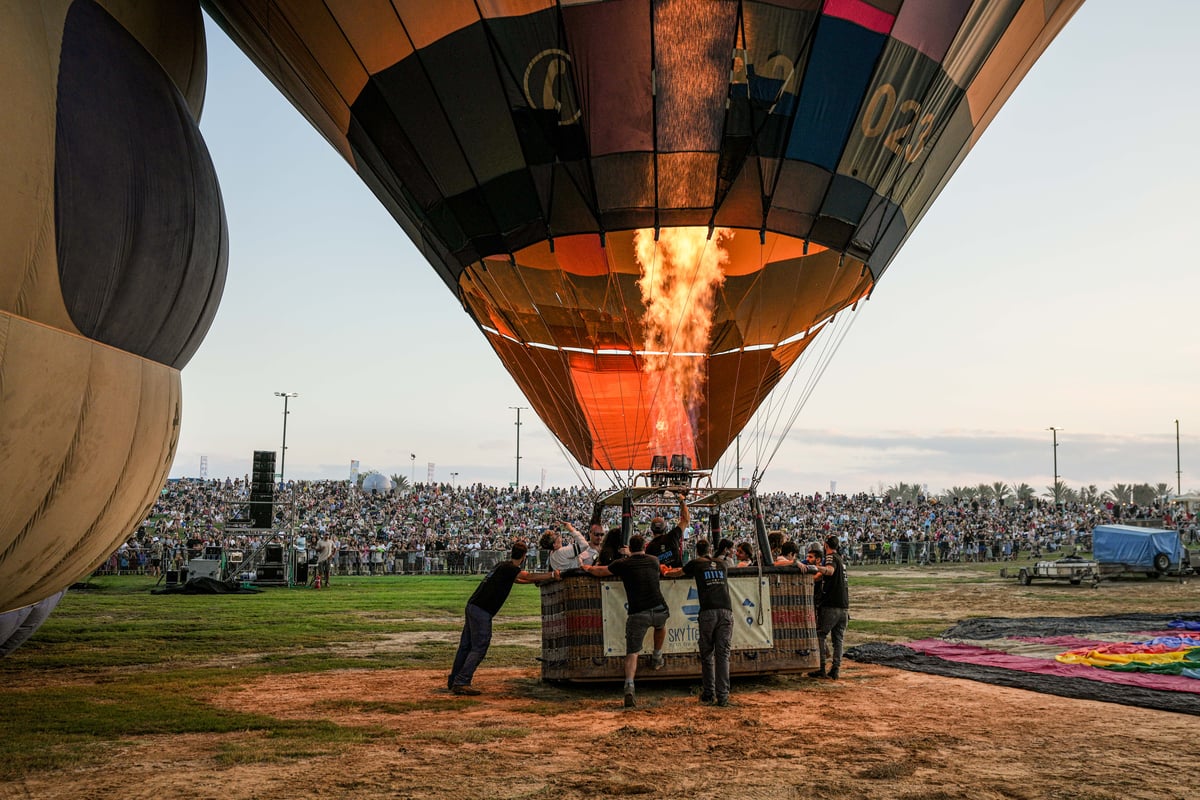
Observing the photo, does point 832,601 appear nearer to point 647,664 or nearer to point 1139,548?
point 647,664

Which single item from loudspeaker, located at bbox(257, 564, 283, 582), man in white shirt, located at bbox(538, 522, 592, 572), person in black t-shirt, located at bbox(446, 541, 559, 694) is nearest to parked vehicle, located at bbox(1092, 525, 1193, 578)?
man in white shirt, located at bbox(538, 522, 592, 572)

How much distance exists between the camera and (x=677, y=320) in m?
11.5

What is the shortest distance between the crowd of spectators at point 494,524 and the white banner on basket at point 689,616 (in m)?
18.9

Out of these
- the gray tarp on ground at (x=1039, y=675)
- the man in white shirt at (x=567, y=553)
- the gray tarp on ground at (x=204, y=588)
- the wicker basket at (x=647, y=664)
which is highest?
the man in white shirt at (x=567, y=553)

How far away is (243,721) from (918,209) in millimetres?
8753

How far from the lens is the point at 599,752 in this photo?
549cm

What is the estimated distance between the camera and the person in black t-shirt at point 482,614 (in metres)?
7.67

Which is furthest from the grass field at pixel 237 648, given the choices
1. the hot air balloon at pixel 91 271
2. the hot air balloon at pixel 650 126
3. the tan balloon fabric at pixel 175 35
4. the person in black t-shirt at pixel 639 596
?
the tan balloon fabric at pixel 175 35

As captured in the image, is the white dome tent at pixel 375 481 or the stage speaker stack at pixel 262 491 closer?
the stage speaker stack at pixel 262 491

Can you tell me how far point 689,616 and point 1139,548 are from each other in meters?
18.2

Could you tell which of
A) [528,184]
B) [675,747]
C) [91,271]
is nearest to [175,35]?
[91,271]

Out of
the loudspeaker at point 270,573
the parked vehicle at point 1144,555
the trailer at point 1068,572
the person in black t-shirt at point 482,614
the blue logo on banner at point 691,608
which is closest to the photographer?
Answer: the person in black t-shirt at point 482,614

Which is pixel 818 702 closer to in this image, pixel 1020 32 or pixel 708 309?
pixel 708 309

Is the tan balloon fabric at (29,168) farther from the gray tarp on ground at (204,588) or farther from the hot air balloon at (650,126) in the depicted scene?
the gray tarp on ground at (204,588)
